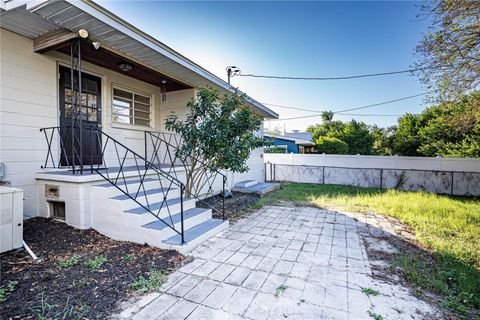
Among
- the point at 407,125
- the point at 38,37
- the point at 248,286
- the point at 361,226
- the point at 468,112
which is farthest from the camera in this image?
the point at 407,125

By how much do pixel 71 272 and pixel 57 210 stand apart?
1.82m

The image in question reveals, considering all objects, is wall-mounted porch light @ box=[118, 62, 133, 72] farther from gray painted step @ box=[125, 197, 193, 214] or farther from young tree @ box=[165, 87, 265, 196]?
gray painted step @ box=[125, 197, 193, 214]

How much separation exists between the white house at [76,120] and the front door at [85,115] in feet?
0.06

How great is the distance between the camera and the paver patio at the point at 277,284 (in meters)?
1.88

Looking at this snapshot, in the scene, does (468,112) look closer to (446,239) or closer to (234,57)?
(446,239)

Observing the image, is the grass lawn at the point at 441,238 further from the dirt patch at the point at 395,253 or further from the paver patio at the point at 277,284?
the paver patio at the point at 277,284

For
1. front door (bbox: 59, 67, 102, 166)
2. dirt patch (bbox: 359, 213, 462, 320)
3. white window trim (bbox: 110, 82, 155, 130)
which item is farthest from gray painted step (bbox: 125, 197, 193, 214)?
dirt patch (bbox: 359, 213, 462, 320)

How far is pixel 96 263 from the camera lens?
101 inches

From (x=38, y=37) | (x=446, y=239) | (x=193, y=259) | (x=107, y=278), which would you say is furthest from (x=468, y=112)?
(x=38, y=37)

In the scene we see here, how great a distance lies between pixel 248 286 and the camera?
89.0 inches

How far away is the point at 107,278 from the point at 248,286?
1.44m

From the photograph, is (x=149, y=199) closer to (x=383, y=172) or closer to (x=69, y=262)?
(x=69, y=262)

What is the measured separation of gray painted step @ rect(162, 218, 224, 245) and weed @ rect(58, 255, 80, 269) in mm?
966

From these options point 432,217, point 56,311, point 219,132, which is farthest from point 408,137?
point 56,311
